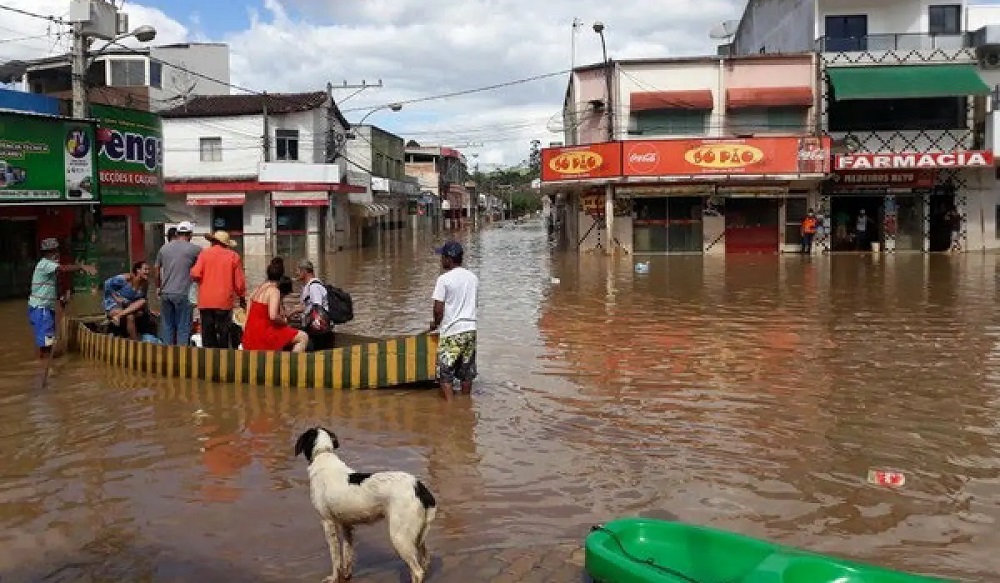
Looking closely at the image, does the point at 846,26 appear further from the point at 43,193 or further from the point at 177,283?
the point at 177,283

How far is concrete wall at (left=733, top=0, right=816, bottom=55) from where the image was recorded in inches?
1407

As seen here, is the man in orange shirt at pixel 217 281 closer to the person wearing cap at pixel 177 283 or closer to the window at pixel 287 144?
the person wearing cap at pixel 177 283

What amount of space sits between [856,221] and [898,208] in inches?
60.1

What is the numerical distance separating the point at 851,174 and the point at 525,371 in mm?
26131

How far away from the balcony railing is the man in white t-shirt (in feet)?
95.7

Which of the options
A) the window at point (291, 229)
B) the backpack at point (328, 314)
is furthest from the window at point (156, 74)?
the backpack at point (328, 314)

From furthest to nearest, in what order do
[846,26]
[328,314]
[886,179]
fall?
[846,26] → [886,179] → [328,314]

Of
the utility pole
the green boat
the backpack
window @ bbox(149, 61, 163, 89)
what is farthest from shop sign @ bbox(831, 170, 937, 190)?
window @ bbox(149, 61, 163, 89)

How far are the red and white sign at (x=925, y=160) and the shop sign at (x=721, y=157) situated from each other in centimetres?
143

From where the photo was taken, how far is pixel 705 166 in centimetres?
3262

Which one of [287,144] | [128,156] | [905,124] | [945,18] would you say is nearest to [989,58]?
[945,18]

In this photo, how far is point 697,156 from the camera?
32656mm

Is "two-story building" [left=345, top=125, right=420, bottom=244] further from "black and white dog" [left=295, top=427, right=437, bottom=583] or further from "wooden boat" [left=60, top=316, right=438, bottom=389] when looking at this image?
"black and white dog" [left=295, top=427, right=437, bottom=583]

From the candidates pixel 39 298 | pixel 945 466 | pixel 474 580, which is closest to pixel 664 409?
pixel 945 466
